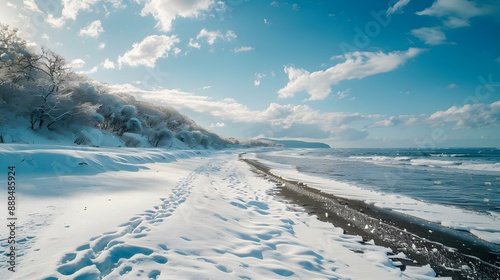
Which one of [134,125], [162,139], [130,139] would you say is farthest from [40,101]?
[162,139]

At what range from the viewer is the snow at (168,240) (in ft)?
11.1

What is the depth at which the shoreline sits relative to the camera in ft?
16.2

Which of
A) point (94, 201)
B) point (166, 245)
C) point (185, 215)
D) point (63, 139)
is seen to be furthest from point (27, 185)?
point (63, 139)

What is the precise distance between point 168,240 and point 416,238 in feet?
21.1

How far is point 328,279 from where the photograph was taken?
393cm

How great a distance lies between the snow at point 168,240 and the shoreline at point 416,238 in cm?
57

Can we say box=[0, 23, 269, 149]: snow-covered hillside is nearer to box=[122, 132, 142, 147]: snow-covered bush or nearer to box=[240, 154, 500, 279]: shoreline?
box=[122, 132, 142, 147]: snow-covered bush

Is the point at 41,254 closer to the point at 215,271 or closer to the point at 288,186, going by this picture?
the point at 215,271

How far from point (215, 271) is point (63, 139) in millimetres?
34196

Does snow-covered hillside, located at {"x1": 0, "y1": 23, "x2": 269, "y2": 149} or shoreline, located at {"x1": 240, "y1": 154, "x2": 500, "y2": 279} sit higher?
snow-covered hillside, located at {"x1": 0, "y1": 23, "x2": 269, "y2": 149}

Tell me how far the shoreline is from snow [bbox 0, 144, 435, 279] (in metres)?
0.57

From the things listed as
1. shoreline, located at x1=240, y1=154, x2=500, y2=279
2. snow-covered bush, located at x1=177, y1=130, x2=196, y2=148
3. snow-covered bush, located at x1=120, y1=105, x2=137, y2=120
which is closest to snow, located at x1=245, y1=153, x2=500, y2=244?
shoreline, located at x1=240, y1=154, x2=500, y2=279

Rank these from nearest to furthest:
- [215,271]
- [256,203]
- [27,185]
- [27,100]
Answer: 1. [215,271]
2. [27,185]
3. [256,203]
4. [27,100]

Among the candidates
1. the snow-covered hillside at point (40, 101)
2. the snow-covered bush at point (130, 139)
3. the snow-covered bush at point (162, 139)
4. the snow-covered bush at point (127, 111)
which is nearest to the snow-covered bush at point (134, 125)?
the snow-covered bush at point (127, 111)
